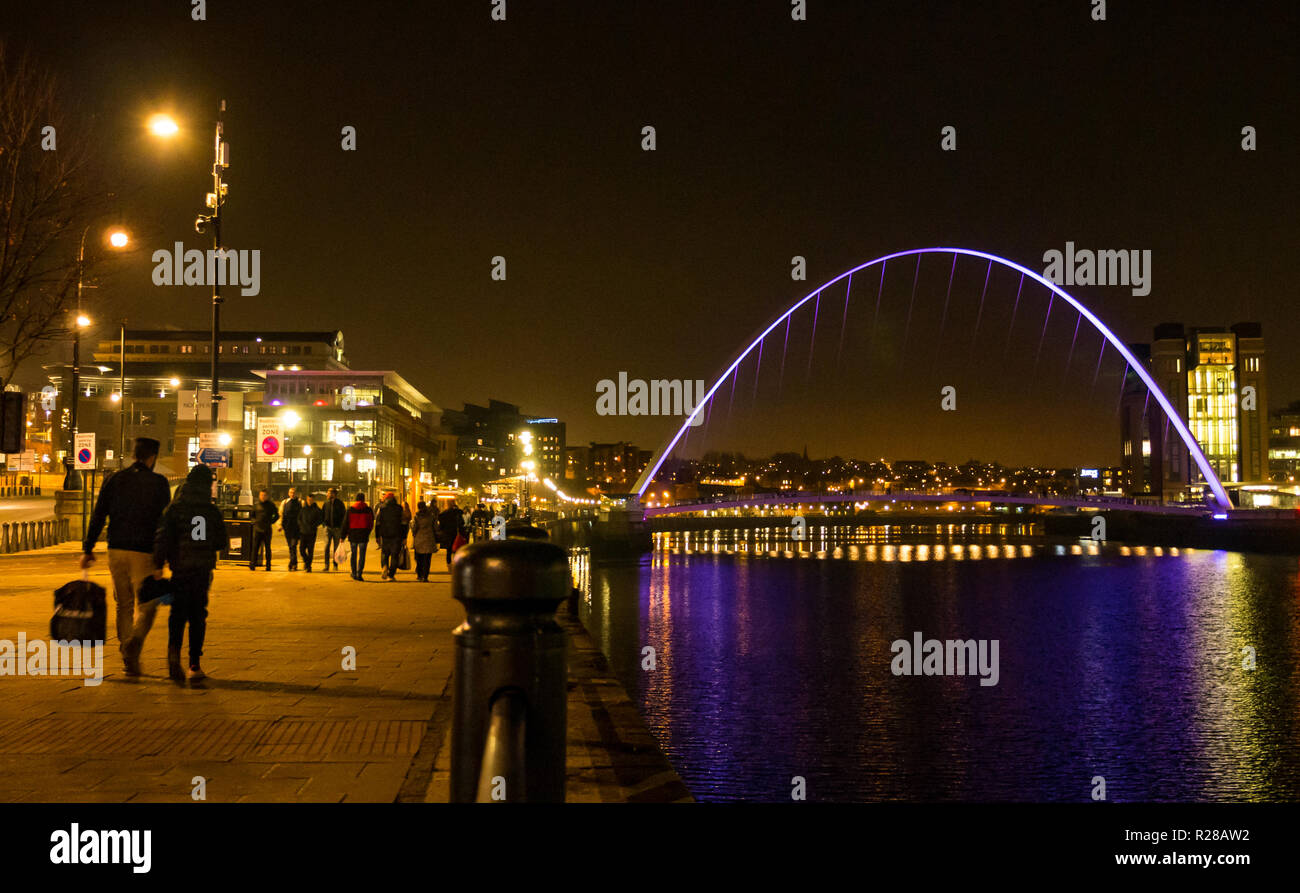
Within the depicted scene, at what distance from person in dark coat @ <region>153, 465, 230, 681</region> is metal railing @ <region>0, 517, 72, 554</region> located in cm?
2432

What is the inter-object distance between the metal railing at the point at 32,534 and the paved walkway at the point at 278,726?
18.6 metres

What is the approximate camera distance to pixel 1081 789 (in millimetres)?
12492

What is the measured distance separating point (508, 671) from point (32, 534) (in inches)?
1357

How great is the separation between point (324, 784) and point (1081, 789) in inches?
364

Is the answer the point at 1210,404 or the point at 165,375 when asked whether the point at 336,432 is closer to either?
the point at 165,375

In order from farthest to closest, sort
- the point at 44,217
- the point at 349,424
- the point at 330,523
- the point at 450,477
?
the point at 450,477
the point at 349,424
the point at 330,523
the point at 44,217

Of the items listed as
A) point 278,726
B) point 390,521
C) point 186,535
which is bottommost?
point 278,726

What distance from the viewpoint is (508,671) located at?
3365 mm

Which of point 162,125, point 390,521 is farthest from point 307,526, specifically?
point 162,125

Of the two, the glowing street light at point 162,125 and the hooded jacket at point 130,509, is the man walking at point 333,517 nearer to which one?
the glowing street light at point 162,125

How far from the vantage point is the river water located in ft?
41.8
